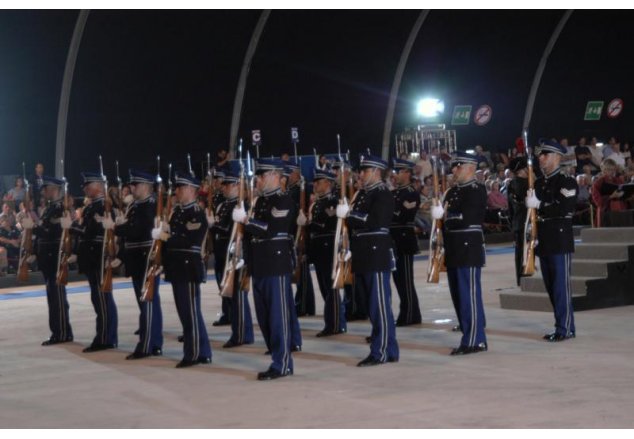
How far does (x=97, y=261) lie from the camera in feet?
38.2

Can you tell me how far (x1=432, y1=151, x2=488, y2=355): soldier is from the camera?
33.7ft

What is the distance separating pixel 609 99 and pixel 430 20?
595 centimetres

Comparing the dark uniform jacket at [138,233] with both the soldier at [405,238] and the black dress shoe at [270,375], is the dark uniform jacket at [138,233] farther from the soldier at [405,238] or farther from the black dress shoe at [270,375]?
the soldier at [405,238]

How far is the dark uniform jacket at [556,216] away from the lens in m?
10.8

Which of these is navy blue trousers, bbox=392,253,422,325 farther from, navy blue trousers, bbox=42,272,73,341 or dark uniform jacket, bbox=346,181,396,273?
navy blue trousers, bbox=42,272,73,341

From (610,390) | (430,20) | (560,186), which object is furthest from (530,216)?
(430,20)

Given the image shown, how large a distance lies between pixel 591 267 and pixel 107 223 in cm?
539

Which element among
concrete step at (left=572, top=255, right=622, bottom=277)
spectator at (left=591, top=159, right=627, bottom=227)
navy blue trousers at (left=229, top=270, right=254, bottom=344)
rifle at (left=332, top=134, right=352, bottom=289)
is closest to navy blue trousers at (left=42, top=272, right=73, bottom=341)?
navy blue trousers at (left=229, top=270, right=254, bottom=344)

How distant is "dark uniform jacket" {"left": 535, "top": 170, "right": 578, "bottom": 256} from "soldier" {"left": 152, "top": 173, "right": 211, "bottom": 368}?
10.2ft

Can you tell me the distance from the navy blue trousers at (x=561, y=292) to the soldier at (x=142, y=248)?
3607 millimetres

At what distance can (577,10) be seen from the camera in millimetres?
26422

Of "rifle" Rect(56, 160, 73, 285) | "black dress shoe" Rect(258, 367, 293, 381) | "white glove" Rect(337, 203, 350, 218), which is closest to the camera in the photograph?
"black dress shoe" Rect(258, 367, 293, 381)

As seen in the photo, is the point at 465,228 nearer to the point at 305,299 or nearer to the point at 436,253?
the point at 436,253

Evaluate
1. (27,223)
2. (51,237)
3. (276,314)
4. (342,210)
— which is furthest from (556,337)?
(27,223)
